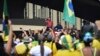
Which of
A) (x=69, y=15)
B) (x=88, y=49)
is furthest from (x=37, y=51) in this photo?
(x=88, y=49)

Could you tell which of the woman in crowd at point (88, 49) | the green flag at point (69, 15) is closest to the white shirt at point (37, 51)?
the green flag at point (69, 15)

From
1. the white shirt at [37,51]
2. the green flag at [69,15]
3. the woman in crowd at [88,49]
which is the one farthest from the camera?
the green flag at [69,15]

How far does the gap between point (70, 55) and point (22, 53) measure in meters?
1.12

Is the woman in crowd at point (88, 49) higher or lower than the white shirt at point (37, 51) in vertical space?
higher

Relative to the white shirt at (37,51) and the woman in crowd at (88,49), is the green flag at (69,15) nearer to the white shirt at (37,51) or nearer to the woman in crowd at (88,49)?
the white shirt at (37,51)

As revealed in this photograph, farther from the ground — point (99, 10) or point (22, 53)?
point (99, 10)

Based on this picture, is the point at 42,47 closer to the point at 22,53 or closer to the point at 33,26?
the point at 22,53

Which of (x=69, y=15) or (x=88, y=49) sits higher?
(x=69, y=15)

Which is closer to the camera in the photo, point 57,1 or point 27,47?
point 27,47

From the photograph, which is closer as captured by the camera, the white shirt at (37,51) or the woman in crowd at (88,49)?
the woman in crowd at (88,49)

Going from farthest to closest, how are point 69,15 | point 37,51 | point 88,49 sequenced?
point 69,15 → point 37,51 → point 88,49

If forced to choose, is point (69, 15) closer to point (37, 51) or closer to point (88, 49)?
point (37, 51)

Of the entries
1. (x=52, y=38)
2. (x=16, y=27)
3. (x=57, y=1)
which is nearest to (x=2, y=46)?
(x=52, y=38)

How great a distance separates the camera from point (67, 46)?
1052 centimetres
